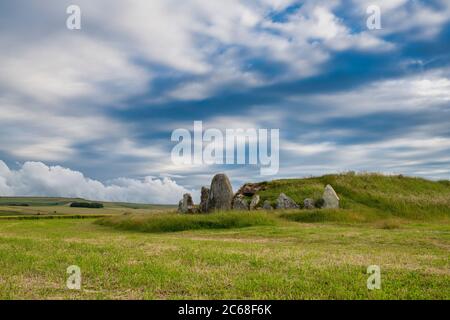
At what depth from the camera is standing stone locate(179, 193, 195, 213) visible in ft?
183

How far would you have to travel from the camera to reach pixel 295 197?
53406 mm

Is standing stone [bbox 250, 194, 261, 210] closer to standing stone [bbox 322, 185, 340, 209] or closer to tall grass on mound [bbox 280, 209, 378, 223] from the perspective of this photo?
tall grass on mound [bbox 280, 209, 378, 223]

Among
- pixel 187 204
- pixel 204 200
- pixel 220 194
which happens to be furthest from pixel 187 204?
pixel 220 194

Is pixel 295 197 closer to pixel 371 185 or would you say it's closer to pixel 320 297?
pixel 371 185

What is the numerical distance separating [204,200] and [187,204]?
9.05 feet

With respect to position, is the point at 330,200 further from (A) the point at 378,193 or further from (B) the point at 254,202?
(A) the point at 378,193

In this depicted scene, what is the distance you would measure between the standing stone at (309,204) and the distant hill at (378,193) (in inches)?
60.0

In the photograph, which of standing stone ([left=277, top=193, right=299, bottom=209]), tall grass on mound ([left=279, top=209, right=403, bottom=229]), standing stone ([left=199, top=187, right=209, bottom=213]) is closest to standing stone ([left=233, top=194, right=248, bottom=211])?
standing stone ([left=199, top=187, right=209, bottom=213])

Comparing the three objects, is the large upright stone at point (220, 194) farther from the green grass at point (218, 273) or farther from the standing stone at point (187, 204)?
the green grass at point (218, 273)

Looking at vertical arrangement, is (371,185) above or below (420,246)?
above

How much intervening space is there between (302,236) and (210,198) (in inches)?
982
